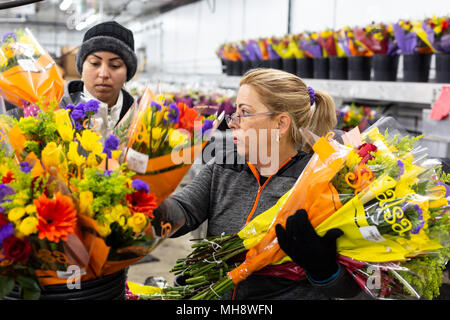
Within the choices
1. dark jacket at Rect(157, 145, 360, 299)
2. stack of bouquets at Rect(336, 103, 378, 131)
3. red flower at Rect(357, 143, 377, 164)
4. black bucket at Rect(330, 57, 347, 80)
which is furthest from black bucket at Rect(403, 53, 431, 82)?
red flower at Rect(357, 143, 377, 164)

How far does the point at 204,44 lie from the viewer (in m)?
11.5

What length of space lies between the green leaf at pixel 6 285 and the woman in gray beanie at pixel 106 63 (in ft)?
4.34

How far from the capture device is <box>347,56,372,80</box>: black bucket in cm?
387

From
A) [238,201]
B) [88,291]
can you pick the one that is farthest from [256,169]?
[88,291]

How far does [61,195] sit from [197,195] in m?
0.75

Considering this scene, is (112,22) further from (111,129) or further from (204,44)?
(204,44)

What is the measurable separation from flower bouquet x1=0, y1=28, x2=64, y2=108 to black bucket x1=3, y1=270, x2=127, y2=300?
86 cm

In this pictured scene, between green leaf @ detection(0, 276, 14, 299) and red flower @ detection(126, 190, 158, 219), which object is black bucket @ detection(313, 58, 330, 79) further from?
green leaf @ detection(0, 276, 14, 299)

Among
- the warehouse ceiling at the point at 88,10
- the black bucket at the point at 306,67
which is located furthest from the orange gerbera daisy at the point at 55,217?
the warehouse ceiling at the point at 88,10

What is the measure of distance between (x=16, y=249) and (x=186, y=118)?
43 cm

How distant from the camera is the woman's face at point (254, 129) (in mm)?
1537

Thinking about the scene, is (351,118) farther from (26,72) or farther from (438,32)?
(26,72)

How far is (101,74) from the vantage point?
2.21m

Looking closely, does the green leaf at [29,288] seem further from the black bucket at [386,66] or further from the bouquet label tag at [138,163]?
the black bucket at [386,66]
